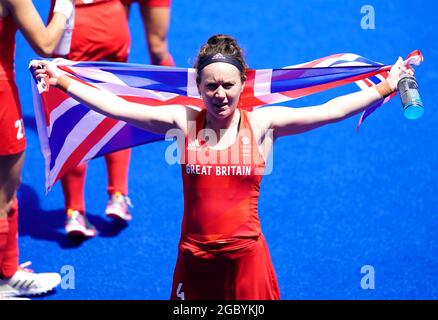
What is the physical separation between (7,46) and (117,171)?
4.99ft

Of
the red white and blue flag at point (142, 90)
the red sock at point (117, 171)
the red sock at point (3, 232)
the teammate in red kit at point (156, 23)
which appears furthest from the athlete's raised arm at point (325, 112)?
the teammate in red kit at point (156, 23)

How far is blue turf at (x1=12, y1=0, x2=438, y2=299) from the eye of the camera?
470 cm

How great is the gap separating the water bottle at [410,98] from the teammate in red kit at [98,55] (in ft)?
7.80

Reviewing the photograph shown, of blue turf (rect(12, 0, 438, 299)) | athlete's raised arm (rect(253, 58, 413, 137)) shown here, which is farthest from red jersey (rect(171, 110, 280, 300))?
blue turf (rect(12, 0, 438, 299))

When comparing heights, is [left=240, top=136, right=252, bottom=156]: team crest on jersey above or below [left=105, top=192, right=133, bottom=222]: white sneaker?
below

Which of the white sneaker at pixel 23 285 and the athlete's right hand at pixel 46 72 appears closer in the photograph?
the athlete's right hand at pixel 46 72

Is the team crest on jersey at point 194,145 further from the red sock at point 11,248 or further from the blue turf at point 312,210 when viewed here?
the red sock at point 11,248

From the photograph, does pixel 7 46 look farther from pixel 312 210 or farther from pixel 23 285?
pixel 312 210

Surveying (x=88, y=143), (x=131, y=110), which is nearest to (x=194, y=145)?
(x=131, y=110)

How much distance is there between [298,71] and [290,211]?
183cm

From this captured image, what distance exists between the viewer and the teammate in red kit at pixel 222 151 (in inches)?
123

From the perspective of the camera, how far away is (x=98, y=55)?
4953 millimetres

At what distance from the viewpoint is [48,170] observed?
4.06 meters

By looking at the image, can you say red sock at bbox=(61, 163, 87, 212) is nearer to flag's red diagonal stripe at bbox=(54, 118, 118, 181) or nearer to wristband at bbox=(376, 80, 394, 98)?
flag's red diagonal stripe at bbox=(54, 118, 118, 181)
